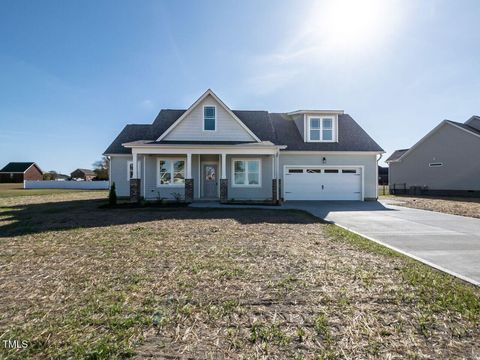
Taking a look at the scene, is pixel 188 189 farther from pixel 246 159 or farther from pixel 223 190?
pixel 246 159

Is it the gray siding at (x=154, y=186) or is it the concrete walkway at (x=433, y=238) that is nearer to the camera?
the concrete walkway at (x=433, y=238)

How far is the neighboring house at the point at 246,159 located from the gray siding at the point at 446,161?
34.6ft

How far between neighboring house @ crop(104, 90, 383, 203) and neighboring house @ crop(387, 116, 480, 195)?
1054 cm

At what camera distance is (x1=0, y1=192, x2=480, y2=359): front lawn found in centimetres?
263

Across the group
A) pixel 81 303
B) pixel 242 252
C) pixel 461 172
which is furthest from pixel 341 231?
pixel 461 172

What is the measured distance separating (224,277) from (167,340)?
5.61 feet

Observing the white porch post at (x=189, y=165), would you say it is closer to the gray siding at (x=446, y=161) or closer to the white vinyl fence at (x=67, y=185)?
the gray siding at (x=446, y=161)

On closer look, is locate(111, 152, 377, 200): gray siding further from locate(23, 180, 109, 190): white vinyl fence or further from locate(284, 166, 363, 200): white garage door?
locate(23, 180, 109, 190): white vinyl fence

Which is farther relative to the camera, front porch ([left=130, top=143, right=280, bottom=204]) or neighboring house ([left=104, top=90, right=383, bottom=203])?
front porch ([left=130, top=143, right=280, bottom=204])

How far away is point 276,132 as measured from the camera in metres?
19.6

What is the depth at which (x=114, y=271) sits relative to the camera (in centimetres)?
464

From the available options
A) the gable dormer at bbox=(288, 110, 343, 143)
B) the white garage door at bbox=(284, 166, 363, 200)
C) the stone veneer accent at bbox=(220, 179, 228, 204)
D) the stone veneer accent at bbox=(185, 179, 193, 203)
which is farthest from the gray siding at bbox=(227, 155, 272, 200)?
the gable dormer at bbox=(288, 110, 343, 143)

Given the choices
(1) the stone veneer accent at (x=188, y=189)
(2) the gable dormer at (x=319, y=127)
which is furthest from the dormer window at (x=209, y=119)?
(2) the gable dormer at (x=319, y=127)

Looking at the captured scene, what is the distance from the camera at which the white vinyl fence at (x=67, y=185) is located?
39125 millimetres
